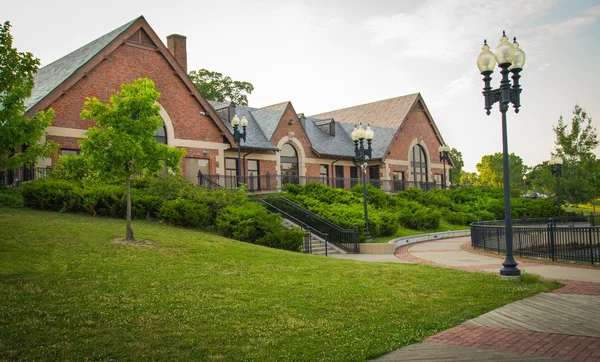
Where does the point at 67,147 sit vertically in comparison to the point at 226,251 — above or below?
above

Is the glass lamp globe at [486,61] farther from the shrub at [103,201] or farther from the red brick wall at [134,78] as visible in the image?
the red brick wall at [134,78]

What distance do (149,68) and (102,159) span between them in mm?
13183

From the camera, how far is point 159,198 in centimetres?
1870

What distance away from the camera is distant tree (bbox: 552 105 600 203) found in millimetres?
39281

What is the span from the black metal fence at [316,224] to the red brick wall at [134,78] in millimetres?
6490

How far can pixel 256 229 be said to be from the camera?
17688mm

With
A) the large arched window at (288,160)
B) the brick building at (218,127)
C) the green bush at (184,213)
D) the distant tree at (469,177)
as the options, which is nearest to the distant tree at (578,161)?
the brick building at (218,127)

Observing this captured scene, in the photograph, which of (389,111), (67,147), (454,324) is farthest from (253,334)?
(389,111)

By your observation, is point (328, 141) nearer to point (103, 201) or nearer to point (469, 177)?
point (103, 201)

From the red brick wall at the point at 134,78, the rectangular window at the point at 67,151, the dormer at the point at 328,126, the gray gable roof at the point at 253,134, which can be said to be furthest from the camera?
the dormer at the point at 328,126

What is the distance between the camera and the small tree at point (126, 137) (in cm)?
1326

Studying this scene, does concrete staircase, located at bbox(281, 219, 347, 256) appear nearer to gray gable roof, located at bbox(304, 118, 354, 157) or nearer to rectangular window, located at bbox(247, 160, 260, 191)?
rectangular window, located at bbox(247, 160, 260, 191)

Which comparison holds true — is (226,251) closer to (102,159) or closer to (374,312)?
(102,159)

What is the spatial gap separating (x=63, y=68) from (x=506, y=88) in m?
21.5
